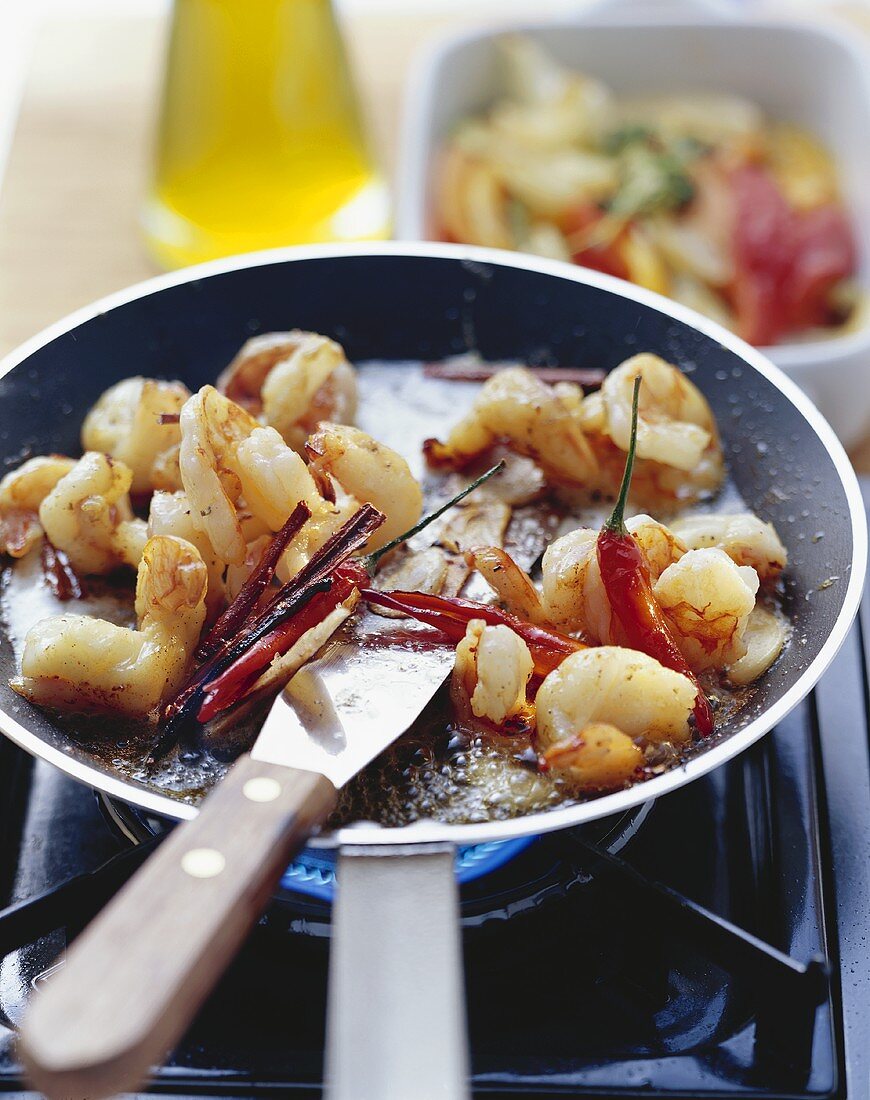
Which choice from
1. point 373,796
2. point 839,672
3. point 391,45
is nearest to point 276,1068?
point 373,796

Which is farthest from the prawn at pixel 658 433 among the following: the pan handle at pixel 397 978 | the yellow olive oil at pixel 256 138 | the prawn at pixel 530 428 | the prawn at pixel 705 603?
the yellow olive oil at pixel 256 138

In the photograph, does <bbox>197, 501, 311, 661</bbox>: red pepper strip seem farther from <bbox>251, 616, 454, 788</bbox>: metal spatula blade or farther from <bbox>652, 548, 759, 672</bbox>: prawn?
<bbox>652, 548, 759, 672</bbox>: prawn

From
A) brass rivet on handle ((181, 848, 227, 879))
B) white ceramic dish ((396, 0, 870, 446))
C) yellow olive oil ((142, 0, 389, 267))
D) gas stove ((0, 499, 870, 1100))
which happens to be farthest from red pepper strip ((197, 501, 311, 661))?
white ceramic dish ((396, 0, 870, 446))

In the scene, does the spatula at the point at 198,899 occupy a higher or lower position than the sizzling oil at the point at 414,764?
lower

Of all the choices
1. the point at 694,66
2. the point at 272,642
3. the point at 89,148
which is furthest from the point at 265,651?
the point at 694,66

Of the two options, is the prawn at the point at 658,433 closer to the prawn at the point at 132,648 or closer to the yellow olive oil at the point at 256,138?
the prawn at the point at 132,648

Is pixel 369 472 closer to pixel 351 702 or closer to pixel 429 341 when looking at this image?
pixel 351 702

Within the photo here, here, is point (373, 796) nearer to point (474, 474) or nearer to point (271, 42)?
point (474, 474)
